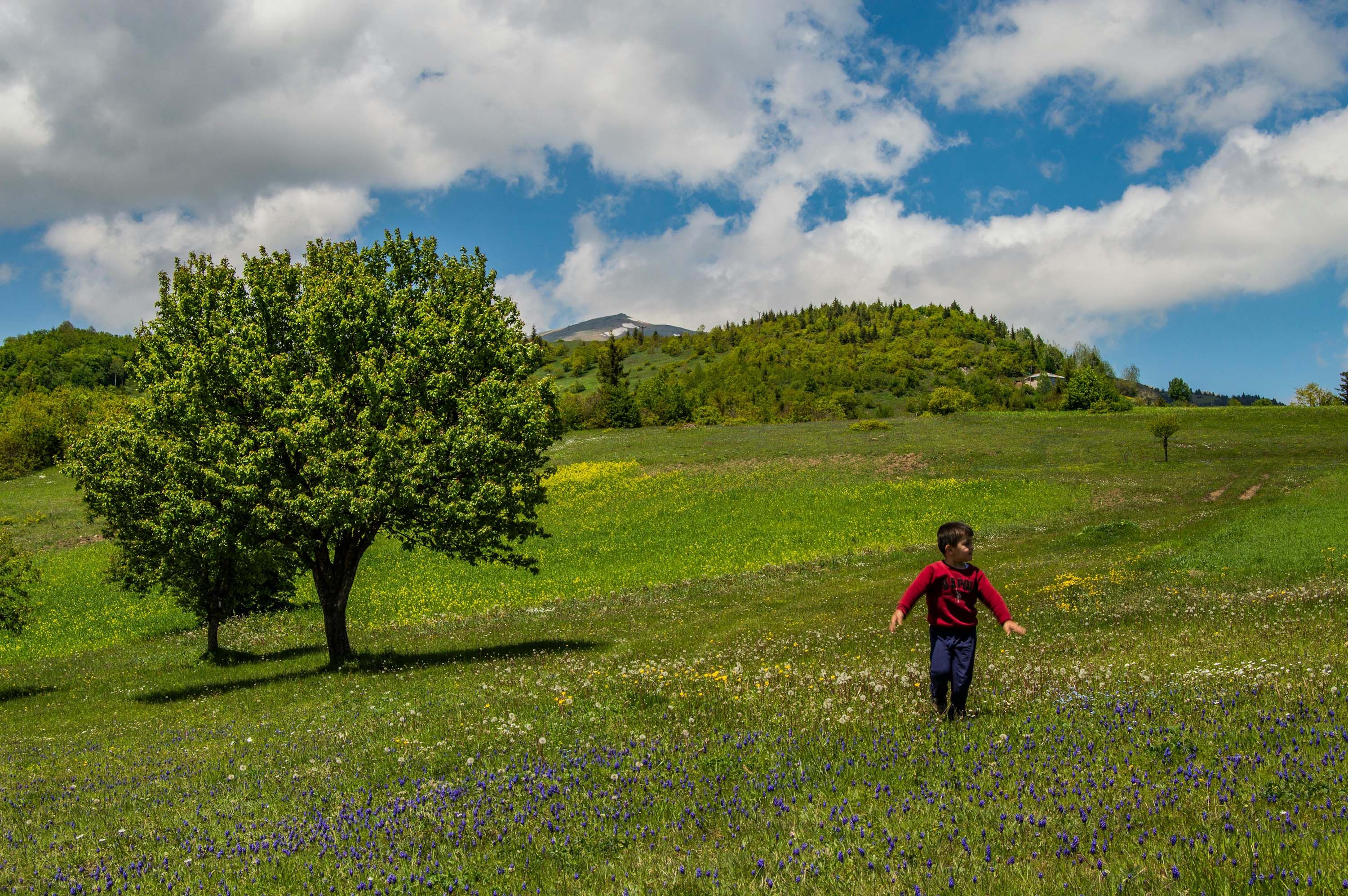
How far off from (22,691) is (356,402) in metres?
17.1

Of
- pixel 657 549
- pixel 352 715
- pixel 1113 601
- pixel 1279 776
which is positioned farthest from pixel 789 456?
pixel 1279 776

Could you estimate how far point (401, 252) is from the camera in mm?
24094

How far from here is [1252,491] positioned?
2216 inches

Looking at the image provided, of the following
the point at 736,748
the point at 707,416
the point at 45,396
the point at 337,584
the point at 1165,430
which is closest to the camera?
the point at 736,748

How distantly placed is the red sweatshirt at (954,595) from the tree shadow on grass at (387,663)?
544 inches

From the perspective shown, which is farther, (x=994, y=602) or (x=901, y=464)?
(x=901, y=464)

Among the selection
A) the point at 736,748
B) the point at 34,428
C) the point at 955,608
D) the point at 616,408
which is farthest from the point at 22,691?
the point at 616,408

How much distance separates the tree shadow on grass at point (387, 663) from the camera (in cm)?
2198

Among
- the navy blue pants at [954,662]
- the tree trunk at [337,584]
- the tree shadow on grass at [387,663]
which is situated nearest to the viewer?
the navy blue pants at [954,662]

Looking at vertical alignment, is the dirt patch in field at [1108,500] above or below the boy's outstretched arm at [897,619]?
below

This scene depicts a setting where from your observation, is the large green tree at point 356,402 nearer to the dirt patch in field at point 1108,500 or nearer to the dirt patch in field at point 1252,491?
the dirt patch in field at point 1108,500

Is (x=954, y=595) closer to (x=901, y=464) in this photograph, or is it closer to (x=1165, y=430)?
(x=901, y=464)

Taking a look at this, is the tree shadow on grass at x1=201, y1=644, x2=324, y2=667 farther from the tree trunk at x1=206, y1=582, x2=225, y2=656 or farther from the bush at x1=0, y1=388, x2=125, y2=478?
the bush at x1=0, y1=388, x2=125, y2=478

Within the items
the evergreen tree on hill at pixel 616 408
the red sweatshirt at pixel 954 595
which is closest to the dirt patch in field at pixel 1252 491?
the red sweatshirt at pixel 954 595
